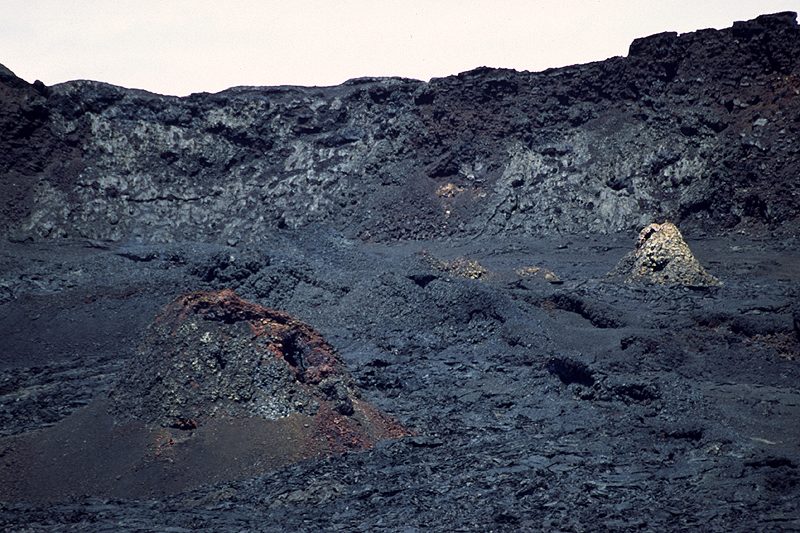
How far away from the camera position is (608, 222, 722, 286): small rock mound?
13.9 meters

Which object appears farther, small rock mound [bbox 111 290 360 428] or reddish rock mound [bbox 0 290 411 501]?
small rock mound [bbox 111 290 360 428]

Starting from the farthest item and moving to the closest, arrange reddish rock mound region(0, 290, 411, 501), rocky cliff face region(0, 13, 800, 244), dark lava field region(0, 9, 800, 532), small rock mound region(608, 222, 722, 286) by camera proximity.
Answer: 1. rocky cliff face region(0, 13, 800, 244)
2. small rock mound region(608, 222, 722, 286)
3. reddish rock mound region(0, 290, 411, 501)
4. dark lava field region(0, 9, 800, 532)

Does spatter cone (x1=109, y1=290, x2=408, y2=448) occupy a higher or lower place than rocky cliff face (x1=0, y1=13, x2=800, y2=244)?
lower

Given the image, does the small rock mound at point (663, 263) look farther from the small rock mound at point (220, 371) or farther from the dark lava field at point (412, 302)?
the small rock mound at point (220, 371)

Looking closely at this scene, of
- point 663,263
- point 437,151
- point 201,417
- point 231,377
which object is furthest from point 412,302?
point 437,151

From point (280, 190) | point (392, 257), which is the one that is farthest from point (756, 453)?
point (280, 190)

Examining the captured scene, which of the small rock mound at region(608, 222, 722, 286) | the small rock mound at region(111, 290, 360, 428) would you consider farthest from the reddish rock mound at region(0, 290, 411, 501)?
the small rock mound at region(608, 222, 722, 286)

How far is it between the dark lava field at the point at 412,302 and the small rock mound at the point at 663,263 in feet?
0.49

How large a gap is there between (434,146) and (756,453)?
20534 mm

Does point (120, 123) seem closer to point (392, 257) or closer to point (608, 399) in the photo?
point (392, 257)

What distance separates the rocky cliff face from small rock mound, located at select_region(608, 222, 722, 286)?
18.6ft

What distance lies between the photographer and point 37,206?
22.4m

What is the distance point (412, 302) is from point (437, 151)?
42.8 ft

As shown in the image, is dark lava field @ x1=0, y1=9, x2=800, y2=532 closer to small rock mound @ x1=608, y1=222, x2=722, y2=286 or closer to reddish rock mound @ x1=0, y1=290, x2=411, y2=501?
reddish rock mound @ x1=0, y1=290, x2=411, y2=501
